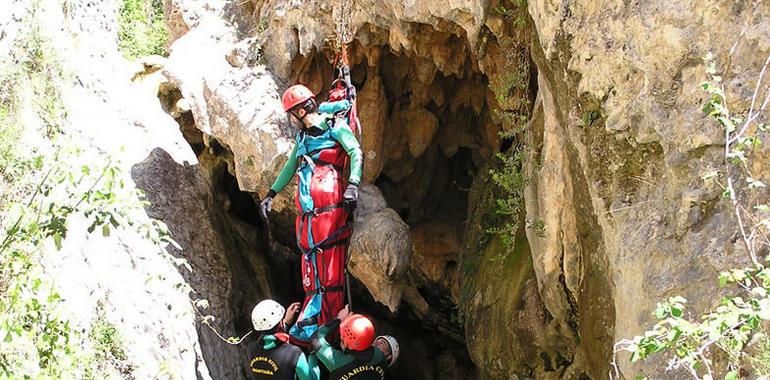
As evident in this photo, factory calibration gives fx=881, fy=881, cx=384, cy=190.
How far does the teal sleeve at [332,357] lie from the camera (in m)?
6.84

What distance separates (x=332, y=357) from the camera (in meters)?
6.85

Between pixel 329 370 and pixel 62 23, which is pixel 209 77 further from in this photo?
pixel 329 370

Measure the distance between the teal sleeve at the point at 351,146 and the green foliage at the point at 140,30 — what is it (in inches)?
168

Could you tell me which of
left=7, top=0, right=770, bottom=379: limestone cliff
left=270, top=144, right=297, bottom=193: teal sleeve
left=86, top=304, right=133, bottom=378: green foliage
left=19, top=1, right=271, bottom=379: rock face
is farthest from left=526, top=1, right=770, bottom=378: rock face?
left=86, top=304, right=133, bottom=378: green foliage

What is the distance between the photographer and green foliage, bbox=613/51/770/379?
11.0 feet

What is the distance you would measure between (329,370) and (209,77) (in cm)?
298

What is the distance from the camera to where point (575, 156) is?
18.5 feet

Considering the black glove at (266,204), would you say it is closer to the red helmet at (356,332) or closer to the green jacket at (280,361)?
the green jacket at (280,361)

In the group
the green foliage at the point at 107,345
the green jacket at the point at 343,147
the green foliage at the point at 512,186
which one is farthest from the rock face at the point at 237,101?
the green foliage at the point at 107,345

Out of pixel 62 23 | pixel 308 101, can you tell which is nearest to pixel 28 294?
pixel 308 101

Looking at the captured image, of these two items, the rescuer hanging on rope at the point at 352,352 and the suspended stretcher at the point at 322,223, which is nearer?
the rescuer hanging on rope at the point at 352,352

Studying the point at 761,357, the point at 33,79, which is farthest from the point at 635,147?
the point at 33,79

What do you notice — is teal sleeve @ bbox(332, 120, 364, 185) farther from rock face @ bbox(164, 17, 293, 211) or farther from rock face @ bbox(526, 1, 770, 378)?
rock face @ bbox(526, 1, 770, 378)

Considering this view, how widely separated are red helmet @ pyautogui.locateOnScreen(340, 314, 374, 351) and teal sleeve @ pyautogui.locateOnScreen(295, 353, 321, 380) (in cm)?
37
